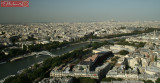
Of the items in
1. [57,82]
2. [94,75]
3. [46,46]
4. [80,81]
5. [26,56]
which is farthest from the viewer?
[46,46]

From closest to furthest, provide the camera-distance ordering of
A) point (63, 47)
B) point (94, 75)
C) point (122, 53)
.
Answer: point (94, 75)
point (122, 53)
point (63, 47)

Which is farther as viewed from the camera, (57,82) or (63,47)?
(63,47)

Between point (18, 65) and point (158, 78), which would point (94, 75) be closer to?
point (158, 78)

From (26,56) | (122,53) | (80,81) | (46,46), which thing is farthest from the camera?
(46,46)

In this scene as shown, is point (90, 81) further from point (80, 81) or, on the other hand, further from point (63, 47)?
point (63, 47)

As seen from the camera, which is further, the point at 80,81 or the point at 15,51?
the point at 15,51

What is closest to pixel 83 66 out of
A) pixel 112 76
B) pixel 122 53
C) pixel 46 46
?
pixel 112 76

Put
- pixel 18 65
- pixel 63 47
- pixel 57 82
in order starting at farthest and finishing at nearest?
pixel 63 47
pixel 18 65
pixel 57 82

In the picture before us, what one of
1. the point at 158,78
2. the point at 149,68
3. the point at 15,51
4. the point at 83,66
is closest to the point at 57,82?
the point at 83,66
